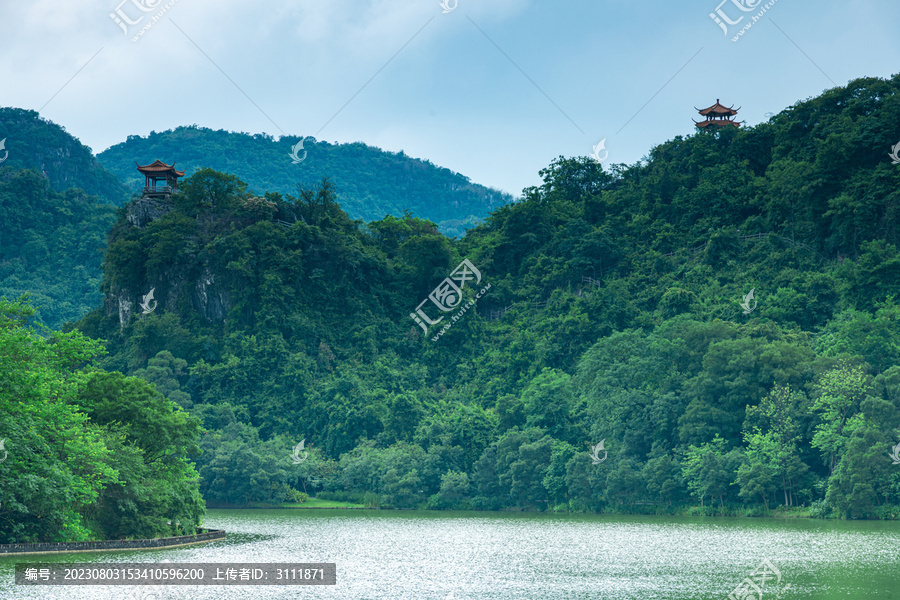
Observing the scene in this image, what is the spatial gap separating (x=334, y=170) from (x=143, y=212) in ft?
271

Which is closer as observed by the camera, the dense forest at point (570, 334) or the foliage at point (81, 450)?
the foliage at point (81, 450)

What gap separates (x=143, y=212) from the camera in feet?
304

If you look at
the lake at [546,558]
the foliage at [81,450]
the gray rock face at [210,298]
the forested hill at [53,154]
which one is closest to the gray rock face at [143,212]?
the gray rock face at [210,298]

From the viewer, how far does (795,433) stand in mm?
58469

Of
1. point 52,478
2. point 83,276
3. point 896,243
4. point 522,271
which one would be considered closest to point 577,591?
point 52,478

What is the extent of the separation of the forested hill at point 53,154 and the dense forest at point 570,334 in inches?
1881

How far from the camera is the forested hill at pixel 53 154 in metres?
135

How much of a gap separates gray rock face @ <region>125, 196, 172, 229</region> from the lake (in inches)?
1800

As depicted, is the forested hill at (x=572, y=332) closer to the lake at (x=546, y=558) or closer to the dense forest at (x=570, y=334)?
the dense forest at (x=570, y=334)

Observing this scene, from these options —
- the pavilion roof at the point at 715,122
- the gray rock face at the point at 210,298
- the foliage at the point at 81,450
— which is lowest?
the foliage at the point at 81,450

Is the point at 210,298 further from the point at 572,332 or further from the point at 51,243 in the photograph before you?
the point at 572,332

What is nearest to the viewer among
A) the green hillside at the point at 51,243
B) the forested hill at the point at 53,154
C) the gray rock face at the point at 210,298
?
the gray rock face at the point at 210,298

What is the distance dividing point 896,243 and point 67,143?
11177 cm

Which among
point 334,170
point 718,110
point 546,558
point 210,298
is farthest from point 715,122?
point 334,170
